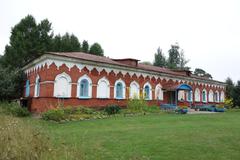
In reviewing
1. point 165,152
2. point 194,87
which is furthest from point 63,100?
point 194,87

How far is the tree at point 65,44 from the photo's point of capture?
143 ft

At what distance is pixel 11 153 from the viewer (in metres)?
5.01

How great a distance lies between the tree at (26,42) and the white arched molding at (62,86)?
18.4 m

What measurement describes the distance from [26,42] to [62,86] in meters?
22.0

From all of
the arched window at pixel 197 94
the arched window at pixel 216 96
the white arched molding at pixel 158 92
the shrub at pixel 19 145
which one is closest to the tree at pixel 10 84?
the white arched molding at pixel 158 92

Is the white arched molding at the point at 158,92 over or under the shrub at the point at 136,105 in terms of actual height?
over

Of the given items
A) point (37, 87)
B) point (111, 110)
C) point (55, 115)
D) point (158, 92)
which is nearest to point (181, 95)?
point (158, 92)

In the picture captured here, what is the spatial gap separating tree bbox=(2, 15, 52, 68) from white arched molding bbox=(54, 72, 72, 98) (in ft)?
60.3

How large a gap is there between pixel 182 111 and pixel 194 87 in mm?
12455

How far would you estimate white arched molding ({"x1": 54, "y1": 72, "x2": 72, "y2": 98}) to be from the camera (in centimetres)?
2139

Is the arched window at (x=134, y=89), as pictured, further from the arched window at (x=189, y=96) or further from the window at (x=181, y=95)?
the arched window at (x=189, y=96)

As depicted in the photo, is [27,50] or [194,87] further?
[27,50]

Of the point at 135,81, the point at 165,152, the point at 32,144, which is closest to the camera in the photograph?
the point at 32,144

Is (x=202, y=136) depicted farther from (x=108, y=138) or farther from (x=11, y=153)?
(x=11, y=153)
